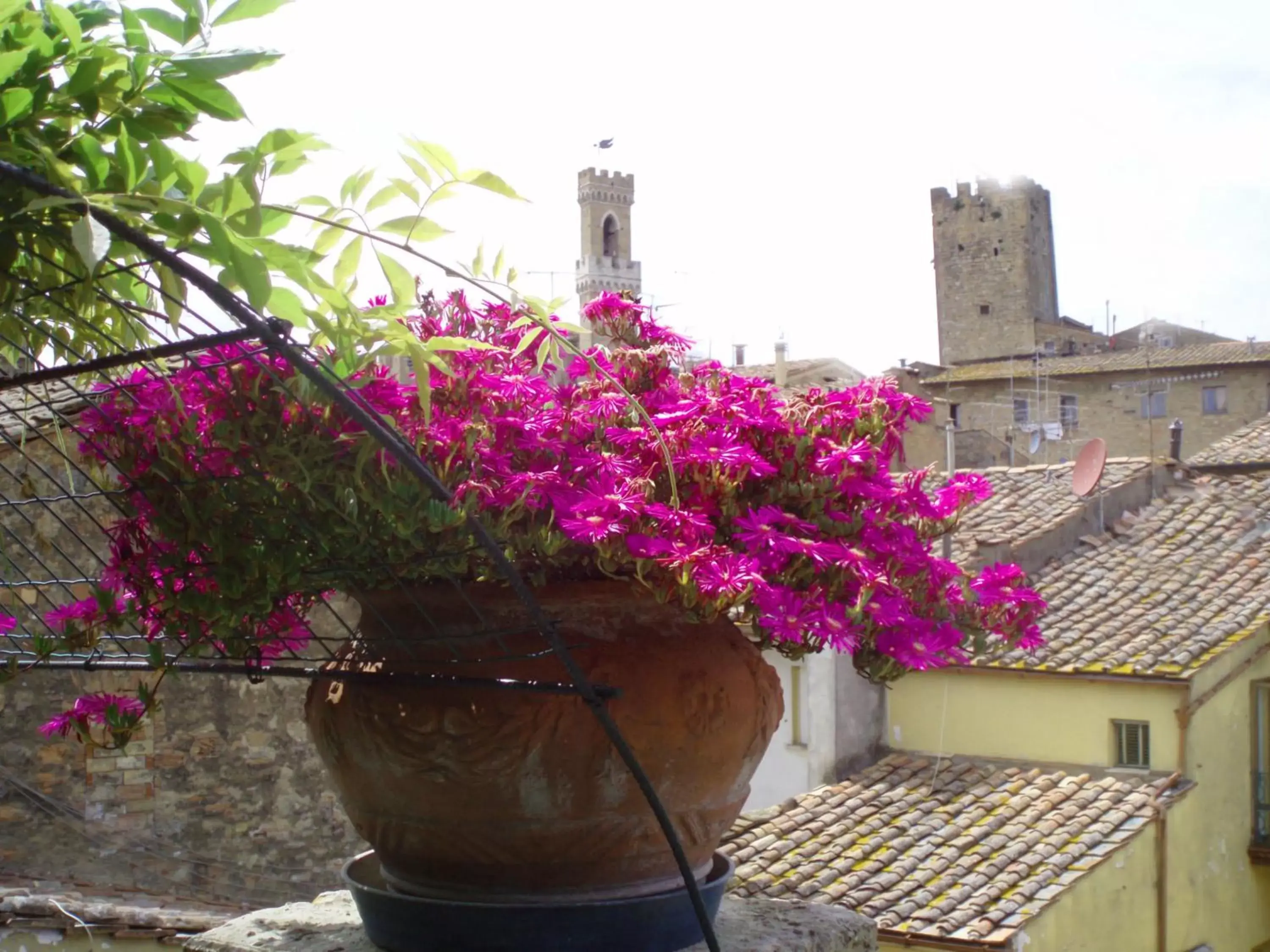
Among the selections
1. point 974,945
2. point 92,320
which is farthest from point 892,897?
point 92,320

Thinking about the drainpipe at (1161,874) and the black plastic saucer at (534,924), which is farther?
the drainpipe at (1161,874)

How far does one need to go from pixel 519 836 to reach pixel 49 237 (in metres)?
0.86

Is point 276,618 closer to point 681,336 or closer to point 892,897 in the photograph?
→ point 681,336

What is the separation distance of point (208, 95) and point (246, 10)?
0.08m

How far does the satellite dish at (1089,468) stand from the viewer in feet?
41.1

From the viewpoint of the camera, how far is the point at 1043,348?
35750mm

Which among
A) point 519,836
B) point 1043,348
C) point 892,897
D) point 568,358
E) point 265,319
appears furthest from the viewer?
point 1043,348

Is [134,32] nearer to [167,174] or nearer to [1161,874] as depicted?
[167,174]

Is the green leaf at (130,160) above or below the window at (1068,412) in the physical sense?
below

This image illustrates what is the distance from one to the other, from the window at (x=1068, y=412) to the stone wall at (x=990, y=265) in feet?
36.7

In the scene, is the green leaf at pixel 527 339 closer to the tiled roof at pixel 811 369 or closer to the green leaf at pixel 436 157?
the green leaf at pixel 436 157

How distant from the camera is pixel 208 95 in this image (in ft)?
3.93

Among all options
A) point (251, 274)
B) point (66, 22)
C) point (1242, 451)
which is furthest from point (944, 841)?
point (66, 22)

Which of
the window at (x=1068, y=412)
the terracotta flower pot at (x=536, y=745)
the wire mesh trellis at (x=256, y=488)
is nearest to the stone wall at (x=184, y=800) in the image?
the wire mesh trellis at (x=256, y=488)
